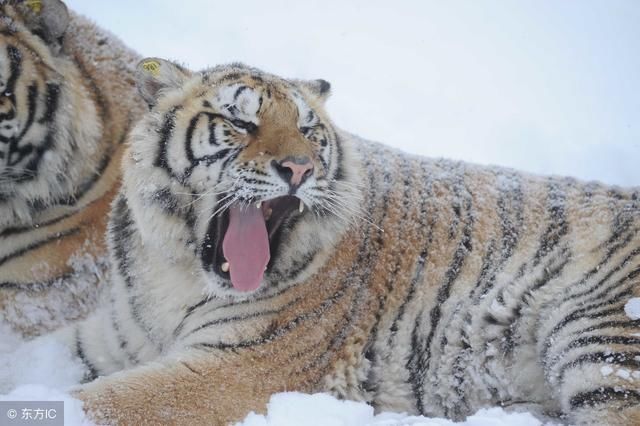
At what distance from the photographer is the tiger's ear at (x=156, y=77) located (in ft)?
9.35

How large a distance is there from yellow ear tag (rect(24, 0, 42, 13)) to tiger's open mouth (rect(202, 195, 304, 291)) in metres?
1.44

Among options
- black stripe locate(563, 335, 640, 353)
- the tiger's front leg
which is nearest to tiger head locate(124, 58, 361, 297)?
the tiger's front leg

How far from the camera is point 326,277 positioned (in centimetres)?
290

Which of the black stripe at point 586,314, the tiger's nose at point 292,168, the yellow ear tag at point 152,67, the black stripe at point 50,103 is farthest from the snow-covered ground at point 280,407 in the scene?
the yellow ear tag at point 152,67

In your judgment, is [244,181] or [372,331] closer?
[244,181]

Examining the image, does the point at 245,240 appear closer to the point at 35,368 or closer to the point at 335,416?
the point at 335,416

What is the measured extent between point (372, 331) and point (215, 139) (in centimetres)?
99

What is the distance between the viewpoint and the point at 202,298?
2.81 meters

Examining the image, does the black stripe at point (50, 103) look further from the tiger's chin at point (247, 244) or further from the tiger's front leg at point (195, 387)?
the tiger's front leg at point (195, 387)

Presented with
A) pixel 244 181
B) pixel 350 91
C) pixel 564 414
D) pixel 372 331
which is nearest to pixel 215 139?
pixel 244 181

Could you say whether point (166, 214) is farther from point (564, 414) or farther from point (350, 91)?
point (350, 91)

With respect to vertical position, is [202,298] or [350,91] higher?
[350,91]

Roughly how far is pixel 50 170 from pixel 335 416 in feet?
5.87

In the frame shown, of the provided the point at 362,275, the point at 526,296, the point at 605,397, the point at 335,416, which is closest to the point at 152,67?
the point at 362,275
